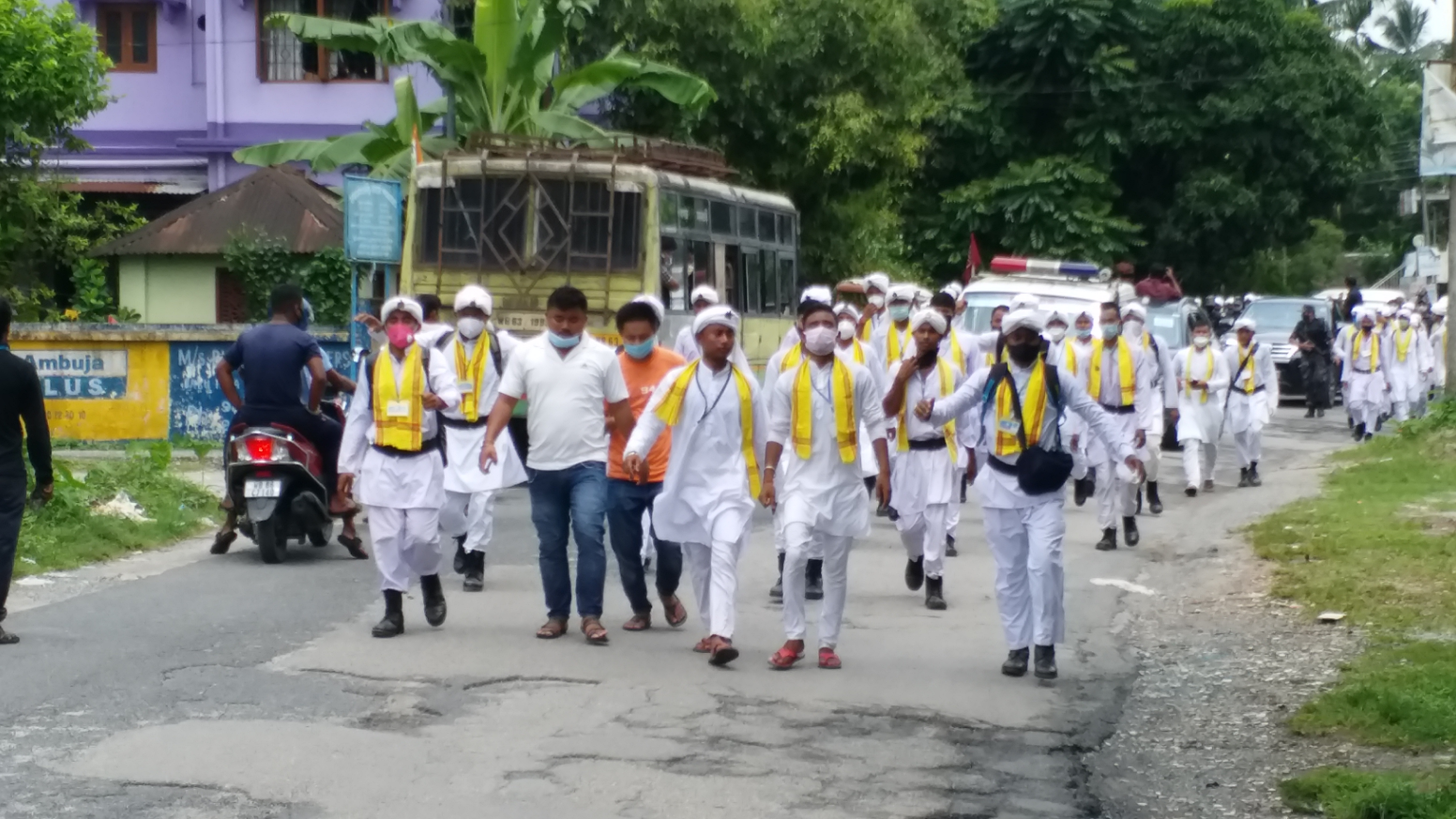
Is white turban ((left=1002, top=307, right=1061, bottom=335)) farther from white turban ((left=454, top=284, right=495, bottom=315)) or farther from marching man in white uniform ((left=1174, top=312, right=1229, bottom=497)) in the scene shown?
marching man in white uniform ((left=1174, top=312, right=1229, bottom=497))

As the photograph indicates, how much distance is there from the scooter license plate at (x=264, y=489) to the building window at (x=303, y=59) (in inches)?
923

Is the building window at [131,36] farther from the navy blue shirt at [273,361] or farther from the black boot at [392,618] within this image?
the black boot at [392,618]

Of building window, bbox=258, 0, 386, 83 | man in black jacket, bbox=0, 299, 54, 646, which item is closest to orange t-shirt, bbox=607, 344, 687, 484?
man in black jacket, bbox=0, 299, 54, 646

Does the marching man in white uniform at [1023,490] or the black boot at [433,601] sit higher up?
the marching man in white uniform at [1023,490]

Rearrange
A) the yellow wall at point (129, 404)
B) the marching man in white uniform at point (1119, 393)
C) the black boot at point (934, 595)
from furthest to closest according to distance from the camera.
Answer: the yellow wall at point (129, 404) → the marching man in white uniform at point (1119, 393) → the black boot at point (934, 595)

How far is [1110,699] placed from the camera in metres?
9.16

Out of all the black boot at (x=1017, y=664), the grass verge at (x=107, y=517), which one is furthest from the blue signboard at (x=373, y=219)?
the black boot at (x=1017, y=664)

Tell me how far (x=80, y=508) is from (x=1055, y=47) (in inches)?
1132

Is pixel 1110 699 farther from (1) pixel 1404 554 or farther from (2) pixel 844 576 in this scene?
(1) pixel 1404 554

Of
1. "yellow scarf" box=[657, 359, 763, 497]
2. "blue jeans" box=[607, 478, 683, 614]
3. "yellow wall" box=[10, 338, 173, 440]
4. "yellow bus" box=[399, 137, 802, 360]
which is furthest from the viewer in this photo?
"yellow wall" box=[10, 338, 173, 440]

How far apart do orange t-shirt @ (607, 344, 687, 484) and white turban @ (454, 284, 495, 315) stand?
1.47m

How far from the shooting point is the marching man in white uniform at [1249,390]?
20.3 meters

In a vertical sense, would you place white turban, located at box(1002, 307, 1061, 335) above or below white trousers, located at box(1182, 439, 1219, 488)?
above

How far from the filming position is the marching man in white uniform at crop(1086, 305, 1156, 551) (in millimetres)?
15312
